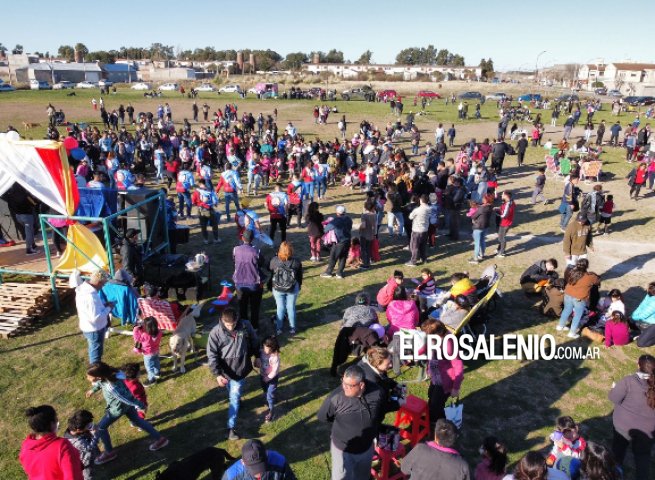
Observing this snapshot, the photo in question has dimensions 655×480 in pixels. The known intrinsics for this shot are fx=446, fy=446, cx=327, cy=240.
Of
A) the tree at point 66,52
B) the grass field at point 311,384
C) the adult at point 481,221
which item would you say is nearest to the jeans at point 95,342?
the grass field at point 311,384

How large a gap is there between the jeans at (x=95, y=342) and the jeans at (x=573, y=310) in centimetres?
751

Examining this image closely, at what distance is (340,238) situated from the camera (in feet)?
31.4

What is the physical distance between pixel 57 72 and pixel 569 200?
8575 centimetres

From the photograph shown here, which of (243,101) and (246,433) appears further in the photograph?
(243,101)

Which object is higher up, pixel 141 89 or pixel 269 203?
pixel 141 89

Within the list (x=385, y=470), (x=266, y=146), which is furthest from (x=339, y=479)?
(x=266, y=146)

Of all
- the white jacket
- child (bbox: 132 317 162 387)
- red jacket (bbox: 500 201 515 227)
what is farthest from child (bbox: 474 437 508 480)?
red jacket (bbox: 500 201 515 227)

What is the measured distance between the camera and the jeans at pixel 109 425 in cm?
505

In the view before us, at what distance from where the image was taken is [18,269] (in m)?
8.99

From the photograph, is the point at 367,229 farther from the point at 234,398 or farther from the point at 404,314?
the point at 234,398

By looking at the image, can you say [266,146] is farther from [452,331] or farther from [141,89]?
[141,89]

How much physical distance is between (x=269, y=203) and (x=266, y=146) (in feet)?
25.3

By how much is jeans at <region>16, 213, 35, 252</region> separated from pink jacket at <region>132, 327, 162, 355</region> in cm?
559

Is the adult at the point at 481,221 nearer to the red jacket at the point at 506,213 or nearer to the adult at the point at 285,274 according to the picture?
the red jacket at the point at 506,213
